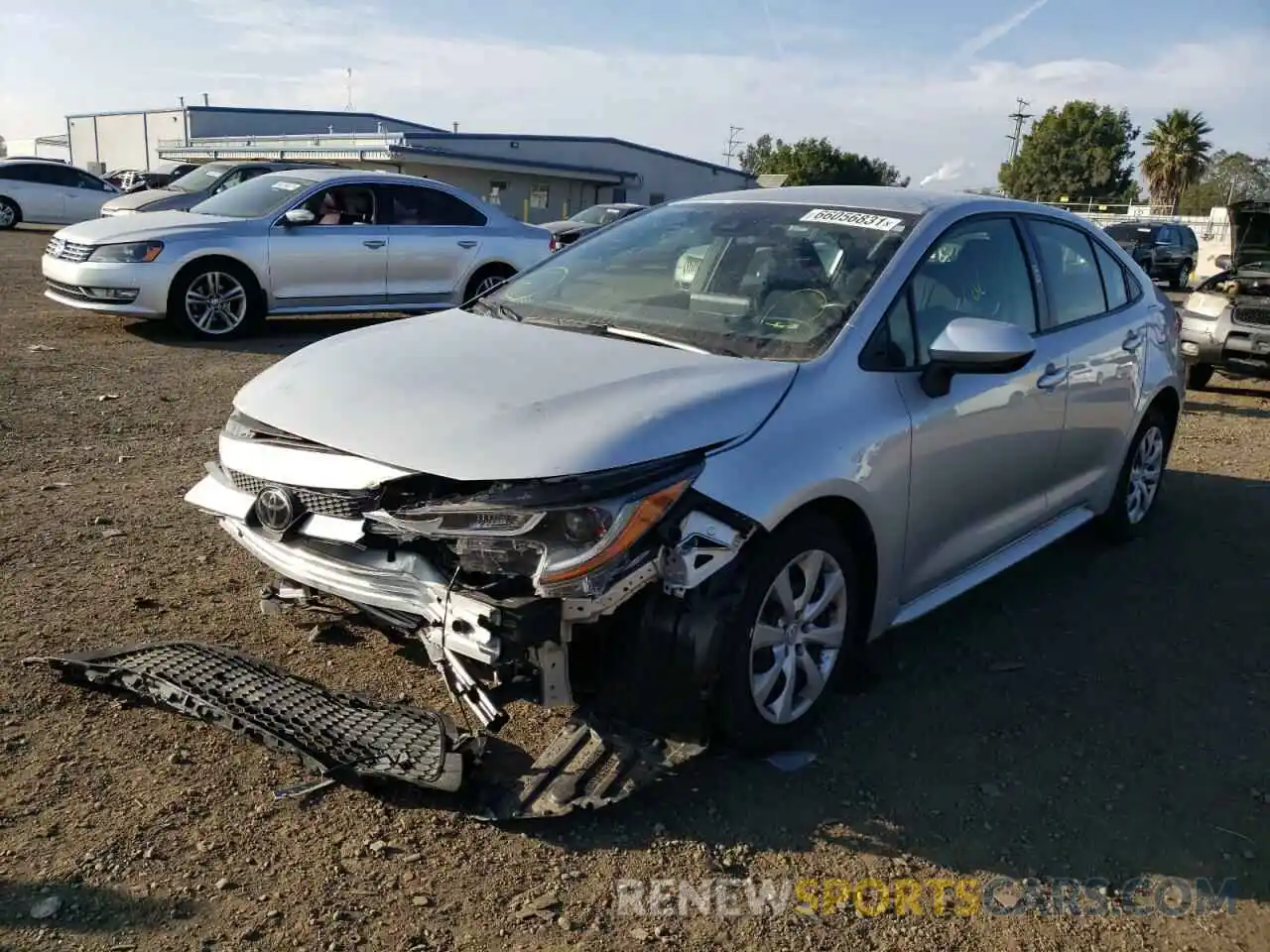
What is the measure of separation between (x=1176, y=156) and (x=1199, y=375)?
60.8 metres

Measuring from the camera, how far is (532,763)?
10.5 ft

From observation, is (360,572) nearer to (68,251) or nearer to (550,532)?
(550,532)

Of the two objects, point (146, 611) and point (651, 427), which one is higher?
point (651, 427)

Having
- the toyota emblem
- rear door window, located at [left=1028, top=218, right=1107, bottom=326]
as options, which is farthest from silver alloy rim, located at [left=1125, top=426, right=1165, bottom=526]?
the toyota emblem

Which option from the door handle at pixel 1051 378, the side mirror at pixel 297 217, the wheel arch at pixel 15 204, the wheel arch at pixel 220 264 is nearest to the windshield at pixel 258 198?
the side mirror at pixel 297 217

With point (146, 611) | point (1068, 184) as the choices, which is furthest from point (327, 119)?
point (146, 611)

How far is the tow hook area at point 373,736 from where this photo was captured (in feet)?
9.76

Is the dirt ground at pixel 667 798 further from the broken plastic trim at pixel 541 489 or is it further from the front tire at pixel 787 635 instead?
the broken plastic trim at pixel 541 489

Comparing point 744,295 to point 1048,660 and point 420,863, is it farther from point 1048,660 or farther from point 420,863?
point 420,863

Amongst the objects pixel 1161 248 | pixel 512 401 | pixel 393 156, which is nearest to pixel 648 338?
pixel 512 401

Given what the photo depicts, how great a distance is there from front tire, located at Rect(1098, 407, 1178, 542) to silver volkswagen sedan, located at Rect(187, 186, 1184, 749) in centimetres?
88

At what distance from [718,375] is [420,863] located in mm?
1622

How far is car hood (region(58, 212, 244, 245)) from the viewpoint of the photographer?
9680 millimetres

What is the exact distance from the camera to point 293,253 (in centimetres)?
1031
